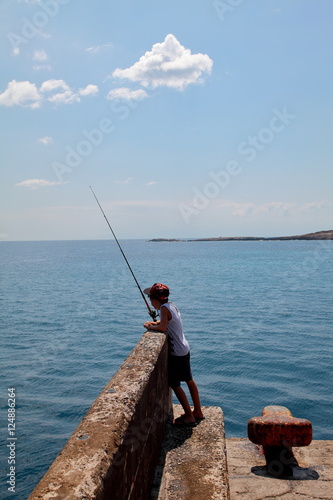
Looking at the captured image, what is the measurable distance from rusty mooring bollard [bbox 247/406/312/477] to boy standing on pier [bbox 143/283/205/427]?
583 mm

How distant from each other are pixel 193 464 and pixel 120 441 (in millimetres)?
1399

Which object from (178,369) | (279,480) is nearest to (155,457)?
(178,369)

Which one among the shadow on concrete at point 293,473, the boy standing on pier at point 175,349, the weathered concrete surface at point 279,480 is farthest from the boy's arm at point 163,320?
the shadow on concrete at point 293,473

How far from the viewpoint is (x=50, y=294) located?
112 feet

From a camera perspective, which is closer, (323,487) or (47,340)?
(323,487)

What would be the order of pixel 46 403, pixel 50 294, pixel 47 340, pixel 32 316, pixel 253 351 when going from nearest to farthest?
pixel 46 403 < pixel 253 351 < pixel 47 340 < pixel 32 316 < pixel 50 294

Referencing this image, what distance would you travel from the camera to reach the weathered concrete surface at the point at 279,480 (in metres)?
3.82

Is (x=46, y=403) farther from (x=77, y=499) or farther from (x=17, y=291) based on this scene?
(x=17, y=291)

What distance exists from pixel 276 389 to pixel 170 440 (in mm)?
9370

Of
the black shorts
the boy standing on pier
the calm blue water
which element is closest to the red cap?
the boy standing on pier

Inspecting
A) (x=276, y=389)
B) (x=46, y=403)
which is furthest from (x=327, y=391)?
(x=46, y=403)

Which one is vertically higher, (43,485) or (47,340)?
(43,485)

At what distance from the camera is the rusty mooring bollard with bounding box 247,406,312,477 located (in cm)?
415

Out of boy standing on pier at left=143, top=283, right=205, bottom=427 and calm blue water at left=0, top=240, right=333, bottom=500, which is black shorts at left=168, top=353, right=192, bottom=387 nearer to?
boy standing on pier at left=143, top=283, right=205, bottom=427
